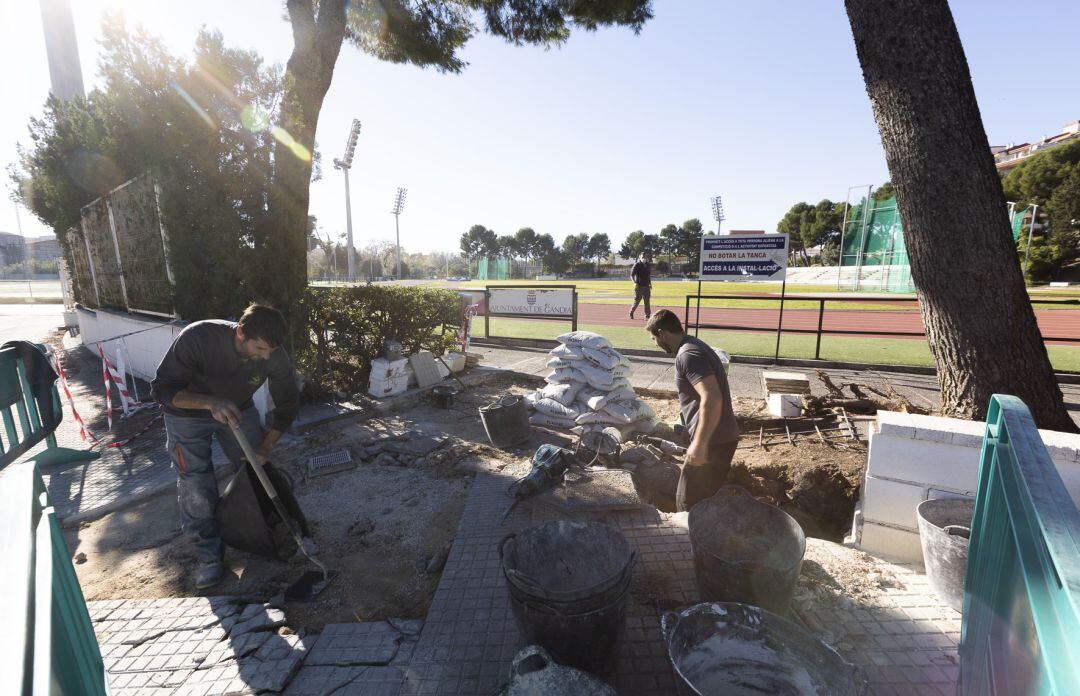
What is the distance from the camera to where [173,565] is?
11.7 feet

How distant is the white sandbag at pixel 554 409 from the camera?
615 cm

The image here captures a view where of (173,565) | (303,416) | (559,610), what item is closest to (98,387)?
(303,416)

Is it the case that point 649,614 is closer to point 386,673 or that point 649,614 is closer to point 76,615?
point 386,673

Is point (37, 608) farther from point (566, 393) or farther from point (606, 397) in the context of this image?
point (566, 393)

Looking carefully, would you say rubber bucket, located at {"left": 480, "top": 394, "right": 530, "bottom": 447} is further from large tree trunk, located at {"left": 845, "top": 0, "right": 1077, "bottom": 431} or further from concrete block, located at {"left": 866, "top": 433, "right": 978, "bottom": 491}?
large tree trunk, located at {"left": 845, "top": 0, "right": 1077, "bottom": 431}

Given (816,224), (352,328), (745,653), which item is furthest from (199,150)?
(816,224)

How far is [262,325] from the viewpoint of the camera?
308 cm

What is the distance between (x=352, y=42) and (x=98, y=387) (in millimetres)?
8567

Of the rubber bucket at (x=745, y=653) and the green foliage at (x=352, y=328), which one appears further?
the green foliage at (x=352, y=328)

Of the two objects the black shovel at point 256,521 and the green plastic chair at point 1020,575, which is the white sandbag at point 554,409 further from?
the green plastic chair at point 1020,575

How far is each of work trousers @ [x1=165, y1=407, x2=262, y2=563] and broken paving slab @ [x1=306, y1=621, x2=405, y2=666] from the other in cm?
132

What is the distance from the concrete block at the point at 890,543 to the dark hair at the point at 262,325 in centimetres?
426

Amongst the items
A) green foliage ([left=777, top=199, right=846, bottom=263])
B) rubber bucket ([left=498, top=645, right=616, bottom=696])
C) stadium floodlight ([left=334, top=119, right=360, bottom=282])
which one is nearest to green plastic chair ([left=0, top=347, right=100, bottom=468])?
rubber bucket ([left=498, top=645, right=616, bottom=696])

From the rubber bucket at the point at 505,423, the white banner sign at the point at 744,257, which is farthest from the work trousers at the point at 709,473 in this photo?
the white banner sign at the point at 744,257
